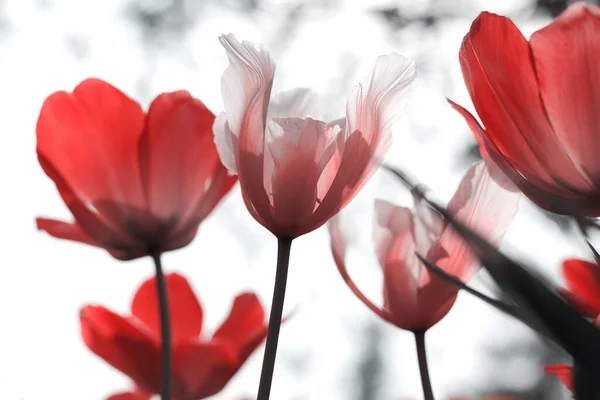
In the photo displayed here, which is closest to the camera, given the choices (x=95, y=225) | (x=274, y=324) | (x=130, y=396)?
(x=274, y=324)

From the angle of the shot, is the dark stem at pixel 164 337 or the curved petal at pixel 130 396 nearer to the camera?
the dark stem at pixel 164 337

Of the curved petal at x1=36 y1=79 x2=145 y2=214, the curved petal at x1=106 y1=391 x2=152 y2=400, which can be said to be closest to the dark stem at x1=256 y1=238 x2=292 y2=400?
the curved petal at x1=36 y1=79 x2=145 y2=214

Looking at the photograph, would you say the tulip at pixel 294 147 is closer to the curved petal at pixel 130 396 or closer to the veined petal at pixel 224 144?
the veined petal at pixel 224 144

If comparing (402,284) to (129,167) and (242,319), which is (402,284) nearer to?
(129,167)

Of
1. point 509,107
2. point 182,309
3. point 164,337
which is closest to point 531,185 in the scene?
point 509,107

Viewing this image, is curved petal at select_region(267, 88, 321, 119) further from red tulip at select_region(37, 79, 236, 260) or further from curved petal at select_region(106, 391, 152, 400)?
curved petal at select_region(106, 391, 152, 400)

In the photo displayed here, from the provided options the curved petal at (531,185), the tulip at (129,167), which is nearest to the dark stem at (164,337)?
the tulip at (129,167)
